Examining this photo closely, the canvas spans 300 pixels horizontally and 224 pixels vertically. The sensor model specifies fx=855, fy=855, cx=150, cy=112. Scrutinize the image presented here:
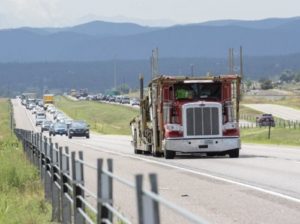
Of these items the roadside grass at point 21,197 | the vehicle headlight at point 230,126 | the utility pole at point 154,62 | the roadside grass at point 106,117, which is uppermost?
the utility pole at point 154,62

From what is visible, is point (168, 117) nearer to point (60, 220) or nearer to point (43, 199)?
point (43, 199)

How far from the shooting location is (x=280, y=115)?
116 m

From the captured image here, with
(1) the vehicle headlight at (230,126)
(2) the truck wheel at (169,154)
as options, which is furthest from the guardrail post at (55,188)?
(1) the vehicle headlight at (230,126)

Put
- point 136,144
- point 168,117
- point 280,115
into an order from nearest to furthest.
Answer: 1. point 168,117
2. point 136,144
3. point 280,115

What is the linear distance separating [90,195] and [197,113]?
20416 millimetres

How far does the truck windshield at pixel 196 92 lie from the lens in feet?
99.7

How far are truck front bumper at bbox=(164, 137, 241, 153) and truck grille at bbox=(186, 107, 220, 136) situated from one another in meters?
0.29

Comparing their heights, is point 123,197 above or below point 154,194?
below

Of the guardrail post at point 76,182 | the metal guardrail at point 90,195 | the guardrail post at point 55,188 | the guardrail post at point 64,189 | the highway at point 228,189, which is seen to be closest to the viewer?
the metal guardrail at point 90,195

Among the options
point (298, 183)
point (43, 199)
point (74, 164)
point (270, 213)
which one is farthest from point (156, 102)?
point (74, 164)

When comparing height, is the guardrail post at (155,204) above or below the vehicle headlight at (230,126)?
above

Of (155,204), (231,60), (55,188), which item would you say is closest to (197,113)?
(231,60)

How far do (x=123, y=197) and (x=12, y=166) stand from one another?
5.62 m

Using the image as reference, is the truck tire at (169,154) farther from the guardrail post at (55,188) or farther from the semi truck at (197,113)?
the guardrail post at (55,188)
